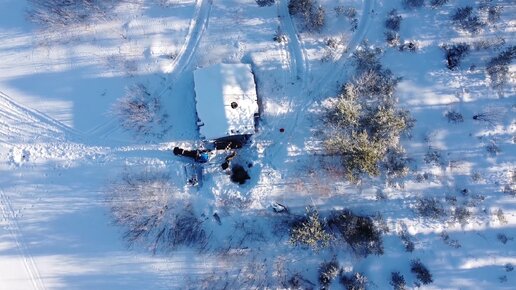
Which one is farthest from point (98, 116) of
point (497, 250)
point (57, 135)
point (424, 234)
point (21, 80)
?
point (497, 250)

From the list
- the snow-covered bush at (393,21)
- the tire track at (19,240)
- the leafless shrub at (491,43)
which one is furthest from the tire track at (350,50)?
the tire track at (19,240)

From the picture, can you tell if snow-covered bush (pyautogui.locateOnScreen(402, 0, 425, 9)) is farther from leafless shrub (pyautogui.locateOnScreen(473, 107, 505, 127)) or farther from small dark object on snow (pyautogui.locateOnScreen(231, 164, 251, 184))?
small dark object on snow (pyautogui.locateOnScreen(231, 164, 251, 184))

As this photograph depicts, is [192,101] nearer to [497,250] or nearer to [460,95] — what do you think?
[460,95]

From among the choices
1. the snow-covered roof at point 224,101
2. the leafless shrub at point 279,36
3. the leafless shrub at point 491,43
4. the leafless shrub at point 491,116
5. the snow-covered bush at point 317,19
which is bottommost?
the leafless shrub at point 491,116

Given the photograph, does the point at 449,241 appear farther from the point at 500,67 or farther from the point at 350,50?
the point at 350,50

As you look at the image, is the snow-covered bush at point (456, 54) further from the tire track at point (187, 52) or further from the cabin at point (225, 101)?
the tire track at point (187, 52)

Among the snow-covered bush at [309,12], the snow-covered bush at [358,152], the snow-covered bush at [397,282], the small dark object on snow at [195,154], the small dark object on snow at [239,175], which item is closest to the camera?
the snow-covered bush at [358,152]
